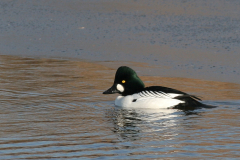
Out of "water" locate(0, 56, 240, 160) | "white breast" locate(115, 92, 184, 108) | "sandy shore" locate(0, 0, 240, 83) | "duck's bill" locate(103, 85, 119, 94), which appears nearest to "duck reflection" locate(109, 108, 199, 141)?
"water" locate(0, 56, 240, 160)

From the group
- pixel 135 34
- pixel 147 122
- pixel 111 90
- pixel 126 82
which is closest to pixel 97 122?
pixel 147 122

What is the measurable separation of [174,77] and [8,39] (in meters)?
5.77

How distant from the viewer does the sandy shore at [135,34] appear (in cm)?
1145

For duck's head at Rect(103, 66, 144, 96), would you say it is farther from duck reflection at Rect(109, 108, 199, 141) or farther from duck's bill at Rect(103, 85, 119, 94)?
duck reflection at Rect(109, 108, 199, 141)

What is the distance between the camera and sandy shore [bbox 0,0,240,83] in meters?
11.4

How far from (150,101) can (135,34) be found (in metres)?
5.62

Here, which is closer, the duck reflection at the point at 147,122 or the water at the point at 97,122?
the water at the point at 97,122

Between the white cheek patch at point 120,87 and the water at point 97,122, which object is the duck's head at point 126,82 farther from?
the water at point 97,122

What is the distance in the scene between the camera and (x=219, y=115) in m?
7.77

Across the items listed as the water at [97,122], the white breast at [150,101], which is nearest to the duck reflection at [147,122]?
the water at [97,122]

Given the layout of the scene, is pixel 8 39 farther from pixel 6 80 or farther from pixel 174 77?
pixel 174 77

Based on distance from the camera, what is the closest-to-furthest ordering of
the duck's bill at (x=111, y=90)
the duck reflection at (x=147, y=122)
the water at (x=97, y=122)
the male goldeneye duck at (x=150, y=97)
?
the water at (x=97, y=122)
the duck reflection at (x=147, y=122)
the male goldeneye duck at (x=150, y=97)
the duck's bill at (x=111, y=90)

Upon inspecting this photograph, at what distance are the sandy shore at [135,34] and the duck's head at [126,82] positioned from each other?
1749 mm

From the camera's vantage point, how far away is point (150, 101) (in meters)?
8.46
